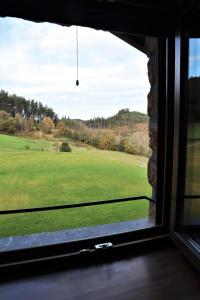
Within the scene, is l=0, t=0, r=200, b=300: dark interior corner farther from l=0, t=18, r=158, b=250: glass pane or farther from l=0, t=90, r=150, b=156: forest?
l=0, t=90, r=150, b=156: forest

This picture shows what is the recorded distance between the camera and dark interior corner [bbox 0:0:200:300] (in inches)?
43.1

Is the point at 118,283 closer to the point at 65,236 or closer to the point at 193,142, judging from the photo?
the point at 65,236

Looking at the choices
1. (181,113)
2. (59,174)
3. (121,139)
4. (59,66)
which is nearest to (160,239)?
(181,113)

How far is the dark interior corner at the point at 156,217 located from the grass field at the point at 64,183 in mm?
715

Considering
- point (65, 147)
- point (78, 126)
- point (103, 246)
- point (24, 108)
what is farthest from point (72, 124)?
point (103, 246)

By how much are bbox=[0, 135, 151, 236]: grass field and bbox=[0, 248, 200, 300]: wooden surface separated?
0.85 metres

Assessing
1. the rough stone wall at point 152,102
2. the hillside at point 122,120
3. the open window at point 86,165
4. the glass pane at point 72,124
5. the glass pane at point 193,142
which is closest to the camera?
the glass pane at point 193,142

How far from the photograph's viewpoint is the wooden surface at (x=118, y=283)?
1.04 m

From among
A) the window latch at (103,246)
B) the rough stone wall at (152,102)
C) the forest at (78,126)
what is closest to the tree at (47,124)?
the forest at (78,126)

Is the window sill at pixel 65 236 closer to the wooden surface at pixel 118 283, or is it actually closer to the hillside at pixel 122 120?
the wooden surface at pixel 118 283

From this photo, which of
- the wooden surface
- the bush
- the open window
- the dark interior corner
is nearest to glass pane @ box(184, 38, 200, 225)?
the dark interior corner

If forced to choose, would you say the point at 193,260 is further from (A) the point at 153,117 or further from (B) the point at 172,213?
(A) the point at 153,117

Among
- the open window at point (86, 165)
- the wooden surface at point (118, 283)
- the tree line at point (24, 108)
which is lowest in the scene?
the wooden surface at point (118, 283)

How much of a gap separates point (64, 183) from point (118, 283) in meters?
1.29
